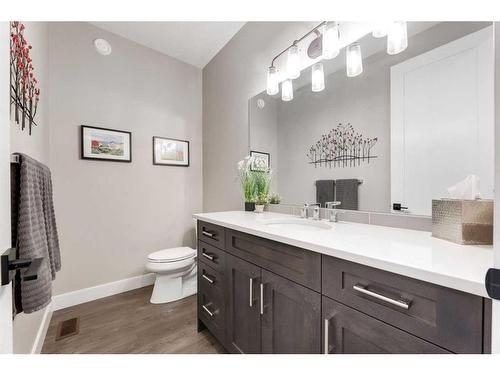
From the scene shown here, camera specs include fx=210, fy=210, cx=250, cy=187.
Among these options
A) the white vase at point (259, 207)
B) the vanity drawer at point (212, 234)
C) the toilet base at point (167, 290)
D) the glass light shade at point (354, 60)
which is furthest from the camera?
the toilet base at point (167, 290)

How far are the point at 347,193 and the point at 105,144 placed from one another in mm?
2272

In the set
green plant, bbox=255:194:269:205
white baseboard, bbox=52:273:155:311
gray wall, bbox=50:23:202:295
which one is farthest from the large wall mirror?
white baseboard, bbox=52:273:155:311

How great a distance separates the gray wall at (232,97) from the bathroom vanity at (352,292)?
1096mm

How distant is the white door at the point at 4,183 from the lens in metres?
0.49

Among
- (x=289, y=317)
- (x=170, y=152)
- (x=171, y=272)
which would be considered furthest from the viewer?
(x=170, y=152)

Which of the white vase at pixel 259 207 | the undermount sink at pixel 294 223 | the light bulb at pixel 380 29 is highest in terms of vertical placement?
the light bulb at pixel 380 29

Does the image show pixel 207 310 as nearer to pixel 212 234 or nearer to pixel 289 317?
pixel 212 234

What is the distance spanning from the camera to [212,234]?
141 centimetres

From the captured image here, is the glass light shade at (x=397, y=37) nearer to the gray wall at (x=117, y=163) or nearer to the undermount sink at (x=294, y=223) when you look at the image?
the undermount sink at (x=294, y=223)

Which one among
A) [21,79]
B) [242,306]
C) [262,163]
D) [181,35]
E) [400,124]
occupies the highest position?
[181,35]

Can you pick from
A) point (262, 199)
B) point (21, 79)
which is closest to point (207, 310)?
point (262, 199)

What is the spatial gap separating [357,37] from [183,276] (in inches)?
96.3

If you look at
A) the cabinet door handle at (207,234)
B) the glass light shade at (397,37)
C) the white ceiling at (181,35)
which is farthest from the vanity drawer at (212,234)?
the white ceiling at (181,35)
